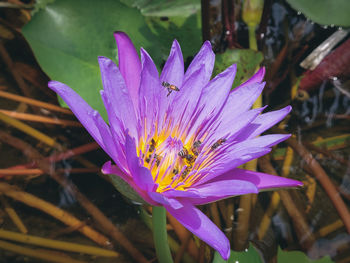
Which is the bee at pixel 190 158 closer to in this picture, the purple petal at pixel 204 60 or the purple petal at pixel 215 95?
the purple petal at pixel 215 95

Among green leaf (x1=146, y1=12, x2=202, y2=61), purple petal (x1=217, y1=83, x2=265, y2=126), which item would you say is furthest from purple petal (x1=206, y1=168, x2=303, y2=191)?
green leaf (x1=146, y1=12, x2=202, y2=61)

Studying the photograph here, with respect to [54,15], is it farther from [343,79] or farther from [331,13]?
[343,79]

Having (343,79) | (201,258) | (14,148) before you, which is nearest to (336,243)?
(201,258)

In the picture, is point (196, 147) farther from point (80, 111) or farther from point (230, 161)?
point (80, 111)

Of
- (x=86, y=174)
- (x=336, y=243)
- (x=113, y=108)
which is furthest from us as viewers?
(x=86, y=174)

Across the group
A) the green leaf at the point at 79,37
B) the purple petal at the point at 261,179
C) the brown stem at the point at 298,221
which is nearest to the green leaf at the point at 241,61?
the green leaf at the point at 79,37

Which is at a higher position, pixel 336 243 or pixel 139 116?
pixel 139 116

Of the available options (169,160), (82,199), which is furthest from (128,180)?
(82,199)
